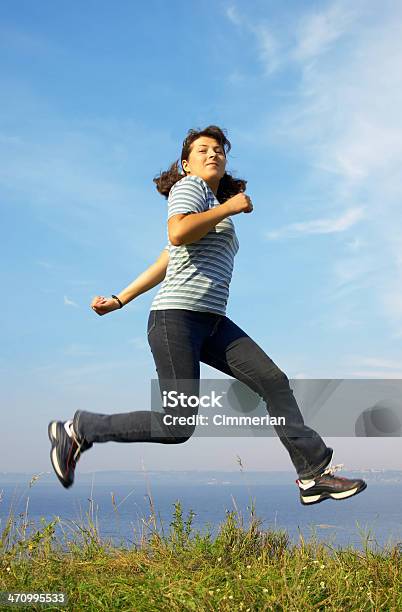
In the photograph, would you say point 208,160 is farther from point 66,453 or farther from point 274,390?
point 66,453

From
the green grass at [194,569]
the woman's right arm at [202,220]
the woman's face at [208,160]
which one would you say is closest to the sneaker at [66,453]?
the green grass at [194,569]

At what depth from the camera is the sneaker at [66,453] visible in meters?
4.51

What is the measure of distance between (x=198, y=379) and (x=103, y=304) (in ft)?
3.33

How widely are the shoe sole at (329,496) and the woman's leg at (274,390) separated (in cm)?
12

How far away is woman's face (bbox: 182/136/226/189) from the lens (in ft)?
15.7

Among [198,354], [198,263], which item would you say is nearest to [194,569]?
[198,354]

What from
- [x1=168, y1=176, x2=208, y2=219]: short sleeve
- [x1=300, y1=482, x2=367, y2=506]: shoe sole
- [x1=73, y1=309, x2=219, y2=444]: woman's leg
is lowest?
[x1=300, y1=482, x2=367, y2=506]: shoe sole

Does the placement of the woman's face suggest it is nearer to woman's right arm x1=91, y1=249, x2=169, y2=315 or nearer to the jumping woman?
the jumping woman

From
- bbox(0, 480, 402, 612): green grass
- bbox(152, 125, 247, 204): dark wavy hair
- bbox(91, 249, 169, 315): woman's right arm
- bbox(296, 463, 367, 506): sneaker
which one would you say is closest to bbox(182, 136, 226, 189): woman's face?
bbox(152, 125, 247, 204): dark wavy hair

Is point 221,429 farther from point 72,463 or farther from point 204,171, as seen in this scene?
point 204,171

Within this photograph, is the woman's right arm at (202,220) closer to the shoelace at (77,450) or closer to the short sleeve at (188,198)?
the short sleeve at (188,198)

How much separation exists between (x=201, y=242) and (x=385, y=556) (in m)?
2.79

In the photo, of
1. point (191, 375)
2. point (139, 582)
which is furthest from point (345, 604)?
point (191, 375)

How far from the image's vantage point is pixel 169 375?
4.36 metres
